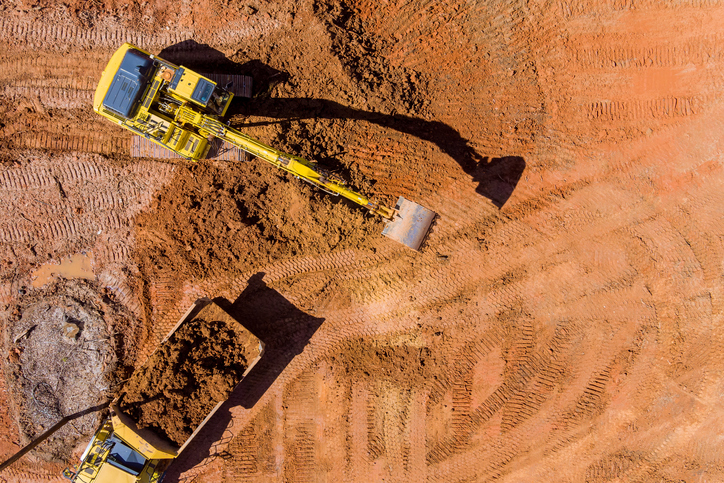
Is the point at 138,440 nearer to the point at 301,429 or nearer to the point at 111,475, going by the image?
the point at 111,475

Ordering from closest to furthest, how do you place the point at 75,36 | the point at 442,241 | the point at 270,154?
the point at 270,154 < the point at 75,36 < the point at 442,241

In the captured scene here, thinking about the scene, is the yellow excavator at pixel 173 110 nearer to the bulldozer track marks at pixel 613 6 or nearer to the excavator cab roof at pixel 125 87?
the excavator cab roof at pixel 125 87

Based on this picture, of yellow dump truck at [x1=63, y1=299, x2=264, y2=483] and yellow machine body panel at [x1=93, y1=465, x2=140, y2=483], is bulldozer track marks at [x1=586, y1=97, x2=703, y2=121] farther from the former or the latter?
yellow machine body panel at [x1=93, y1=465, x2=140, y2=483]

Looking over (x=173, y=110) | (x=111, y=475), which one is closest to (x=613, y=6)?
(x=173, y=110)

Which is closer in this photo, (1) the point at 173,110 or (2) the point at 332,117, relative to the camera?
(1) the point at 173,110

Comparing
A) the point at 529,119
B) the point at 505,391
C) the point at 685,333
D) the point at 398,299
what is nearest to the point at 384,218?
the point at 398,299

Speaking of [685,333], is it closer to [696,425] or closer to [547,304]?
[696,425]

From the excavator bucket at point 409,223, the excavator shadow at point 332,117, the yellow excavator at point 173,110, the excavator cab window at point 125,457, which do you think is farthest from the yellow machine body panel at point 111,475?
the excavator shadow at point 332,117
